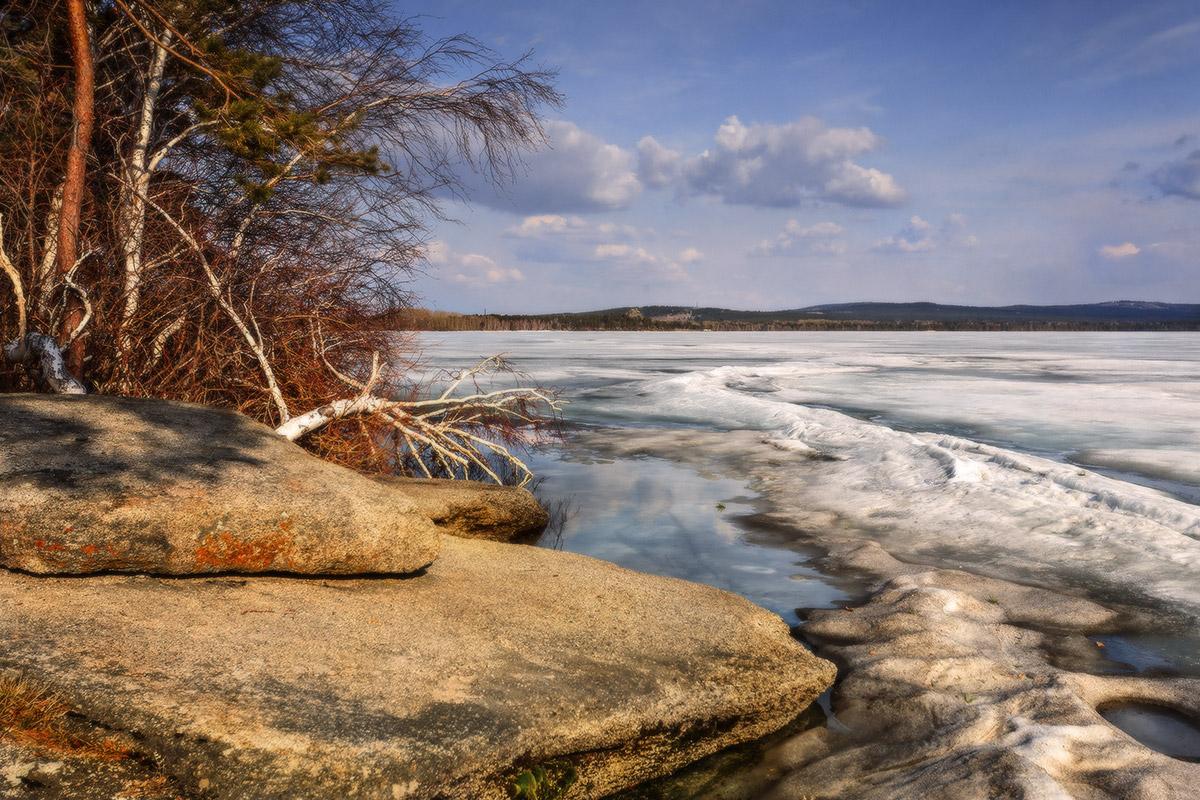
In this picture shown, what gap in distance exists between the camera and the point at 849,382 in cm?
2000

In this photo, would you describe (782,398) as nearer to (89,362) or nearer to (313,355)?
(313,355)

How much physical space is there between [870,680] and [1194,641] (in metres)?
2.11

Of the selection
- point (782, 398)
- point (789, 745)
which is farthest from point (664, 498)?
point (782, 398)

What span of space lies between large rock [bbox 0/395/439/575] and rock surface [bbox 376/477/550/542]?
140cm

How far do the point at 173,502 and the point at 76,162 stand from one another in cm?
419

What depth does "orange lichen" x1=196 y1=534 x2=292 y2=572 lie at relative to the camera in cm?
369

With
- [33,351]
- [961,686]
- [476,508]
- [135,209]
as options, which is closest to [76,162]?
[135,209]

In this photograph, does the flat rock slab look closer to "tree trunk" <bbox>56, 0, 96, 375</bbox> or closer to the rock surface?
the rock surface

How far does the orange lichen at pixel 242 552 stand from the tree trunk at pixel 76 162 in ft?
12.0

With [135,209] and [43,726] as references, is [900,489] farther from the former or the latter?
[135,209]

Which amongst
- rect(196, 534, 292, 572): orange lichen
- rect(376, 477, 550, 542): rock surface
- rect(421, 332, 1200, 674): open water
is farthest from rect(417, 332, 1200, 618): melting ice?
rect(196, 534, 292, 572): orange lichen

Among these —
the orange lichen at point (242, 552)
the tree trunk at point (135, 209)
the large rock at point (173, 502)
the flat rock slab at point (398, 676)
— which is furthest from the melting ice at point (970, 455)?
the tree trunk at point (135, 209)

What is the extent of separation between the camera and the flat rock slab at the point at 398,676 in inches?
104

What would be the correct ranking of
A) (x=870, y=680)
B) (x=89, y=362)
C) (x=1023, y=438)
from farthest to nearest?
(x=1023, y=438)
(x=89, y=362)
(x=870, y=680)
